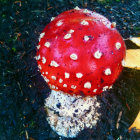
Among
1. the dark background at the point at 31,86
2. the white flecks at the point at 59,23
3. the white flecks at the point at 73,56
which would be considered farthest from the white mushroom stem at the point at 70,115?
the white flecks at the point at 59,23

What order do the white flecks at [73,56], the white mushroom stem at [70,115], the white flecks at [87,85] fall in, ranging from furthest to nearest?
the white mushroom stem at [70,115] < the white flecks at [87,85] < the white flecks at [73,56]

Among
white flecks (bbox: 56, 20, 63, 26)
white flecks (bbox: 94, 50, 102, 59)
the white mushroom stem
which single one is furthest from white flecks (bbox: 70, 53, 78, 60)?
the white mushroom stem

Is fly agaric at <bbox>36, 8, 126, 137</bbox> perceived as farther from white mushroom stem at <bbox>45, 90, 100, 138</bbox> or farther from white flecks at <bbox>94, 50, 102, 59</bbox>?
white mushroom stem at <bbox>45, 90, 100, 138</bbox>

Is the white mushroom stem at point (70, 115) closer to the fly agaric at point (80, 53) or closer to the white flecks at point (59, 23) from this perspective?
the fly agaric at point (80, 53)

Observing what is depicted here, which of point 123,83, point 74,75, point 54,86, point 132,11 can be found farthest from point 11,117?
point 132,11

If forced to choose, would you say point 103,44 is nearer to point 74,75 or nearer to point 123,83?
point 74,75

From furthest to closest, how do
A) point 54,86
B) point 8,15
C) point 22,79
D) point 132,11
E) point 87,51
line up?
point 132,11 → point 8,15 → point 22,79 → point 54,86 → point 87,51
